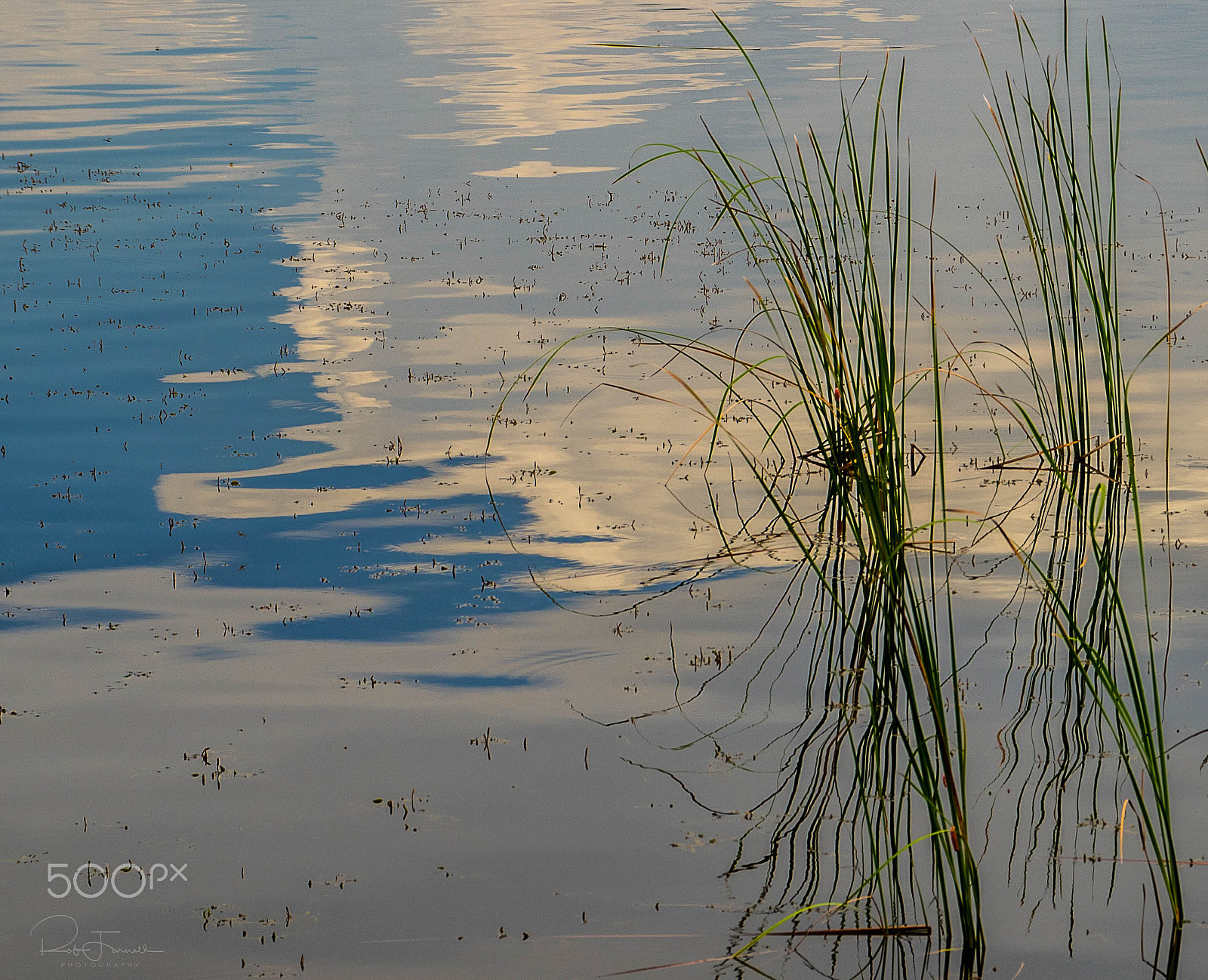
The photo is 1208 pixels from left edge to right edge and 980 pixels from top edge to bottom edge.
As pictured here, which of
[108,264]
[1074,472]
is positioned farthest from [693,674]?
[108,264]

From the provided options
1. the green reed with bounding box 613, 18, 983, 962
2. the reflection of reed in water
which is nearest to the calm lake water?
the reflection of reed in water

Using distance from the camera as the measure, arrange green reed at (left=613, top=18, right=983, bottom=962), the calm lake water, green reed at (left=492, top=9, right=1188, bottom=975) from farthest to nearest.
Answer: the calm lake water → green reed at (left=492, top=9, right=1188, bottom=975) → green reed at (left=613, top=18, right=983, bottom=962)

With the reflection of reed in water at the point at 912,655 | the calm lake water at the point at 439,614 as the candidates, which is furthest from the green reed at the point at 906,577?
the calm lake water at the point at 439,614

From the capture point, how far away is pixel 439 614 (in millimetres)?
8109

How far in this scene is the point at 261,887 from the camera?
5.55m

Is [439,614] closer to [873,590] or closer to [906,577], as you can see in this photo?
[873,590]

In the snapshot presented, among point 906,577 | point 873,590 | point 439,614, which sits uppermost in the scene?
point 906,577

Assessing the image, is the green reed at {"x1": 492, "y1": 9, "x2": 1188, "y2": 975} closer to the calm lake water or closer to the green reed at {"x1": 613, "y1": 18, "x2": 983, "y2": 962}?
the green reed at {"x1": 613, "y1": 18, "x2": 983, "y2": 962}

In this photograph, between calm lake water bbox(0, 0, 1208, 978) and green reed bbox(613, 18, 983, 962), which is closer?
green reed bbox(613, 18, 983, 962)

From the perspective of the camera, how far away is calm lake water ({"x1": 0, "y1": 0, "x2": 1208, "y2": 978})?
17.6 feet

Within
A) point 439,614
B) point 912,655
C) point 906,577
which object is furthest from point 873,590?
point 906,577

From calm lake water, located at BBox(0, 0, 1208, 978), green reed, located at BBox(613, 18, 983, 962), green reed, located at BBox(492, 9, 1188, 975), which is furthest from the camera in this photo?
calm lake water, located at BBox(0, 0, 1208, 978)

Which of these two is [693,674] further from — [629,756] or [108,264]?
[108,264]

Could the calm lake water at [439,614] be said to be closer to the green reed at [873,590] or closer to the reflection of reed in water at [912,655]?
the reflection of reed in water at [912,655]
